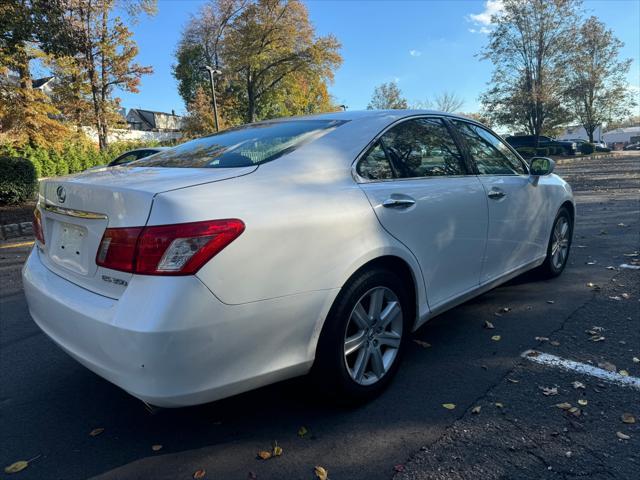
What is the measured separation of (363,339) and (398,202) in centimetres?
78

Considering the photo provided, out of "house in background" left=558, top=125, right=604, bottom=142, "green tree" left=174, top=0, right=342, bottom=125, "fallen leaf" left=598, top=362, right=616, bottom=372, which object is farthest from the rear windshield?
"house in background" left=558, top=125, right=604, bottom=142

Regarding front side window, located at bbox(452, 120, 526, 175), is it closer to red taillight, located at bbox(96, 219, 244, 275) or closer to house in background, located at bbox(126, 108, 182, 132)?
red taillight, located at bbox(96, 219, 244, 275)

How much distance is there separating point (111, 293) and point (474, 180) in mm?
2465

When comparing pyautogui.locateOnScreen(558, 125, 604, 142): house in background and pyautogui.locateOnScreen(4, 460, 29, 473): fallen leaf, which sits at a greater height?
pyautogui.locateOnScreen(558, 125, 604, 142): house in background

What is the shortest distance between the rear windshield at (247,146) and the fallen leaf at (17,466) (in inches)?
64.8

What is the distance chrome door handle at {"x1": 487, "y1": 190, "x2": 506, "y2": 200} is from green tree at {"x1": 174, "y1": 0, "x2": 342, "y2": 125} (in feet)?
110

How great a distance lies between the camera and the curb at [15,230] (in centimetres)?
899

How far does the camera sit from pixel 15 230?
9180mm

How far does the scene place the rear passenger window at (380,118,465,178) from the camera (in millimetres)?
2848

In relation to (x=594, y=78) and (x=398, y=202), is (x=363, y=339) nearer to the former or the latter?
(x=398, y=202)

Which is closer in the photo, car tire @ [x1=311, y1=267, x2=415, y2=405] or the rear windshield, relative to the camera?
car tire @ [x1=311, y1=267, x2=415, y2=405]

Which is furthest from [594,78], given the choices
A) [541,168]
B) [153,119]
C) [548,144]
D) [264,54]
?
[153,119]

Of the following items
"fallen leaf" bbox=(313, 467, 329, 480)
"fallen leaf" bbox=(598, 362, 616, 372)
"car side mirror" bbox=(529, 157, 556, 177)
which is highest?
"car side mirror" bbox=(529, 157, 556, 177)

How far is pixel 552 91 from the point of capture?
33.9 metres
